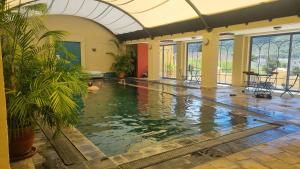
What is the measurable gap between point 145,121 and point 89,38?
12.7 metres

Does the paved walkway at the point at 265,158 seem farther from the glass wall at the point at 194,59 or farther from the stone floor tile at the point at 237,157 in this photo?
the glass wall at the point at 194,59

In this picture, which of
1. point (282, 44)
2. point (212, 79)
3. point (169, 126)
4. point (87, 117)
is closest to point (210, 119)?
point (169, 126)

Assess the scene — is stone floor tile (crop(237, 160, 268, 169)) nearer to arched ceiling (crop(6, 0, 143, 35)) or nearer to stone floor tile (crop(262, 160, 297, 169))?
stone floor tile (crop(262, 160, 297, 169))

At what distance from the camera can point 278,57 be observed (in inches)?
461

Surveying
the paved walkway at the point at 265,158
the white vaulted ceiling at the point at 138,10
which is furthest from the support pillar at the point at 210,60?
the paved walkway at the point at 265,158

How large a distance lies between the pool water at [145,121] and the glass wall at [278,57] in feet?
19.6

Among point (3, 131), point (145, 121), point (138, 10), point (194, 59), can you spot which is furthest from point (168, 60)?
point (3, 131)

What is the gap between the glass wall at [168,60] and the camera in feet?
59.0

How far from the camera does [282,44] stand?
11.4 meters

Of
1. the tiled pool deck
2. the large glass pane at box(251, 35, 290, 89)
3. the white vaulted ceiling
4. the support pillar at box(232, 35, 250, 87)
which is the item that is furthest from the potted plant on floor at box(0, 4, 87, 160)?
the support pillar at box(232, 35, 250, 87)

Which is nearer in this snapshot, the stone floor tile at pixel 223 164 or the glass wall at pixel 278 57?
the stone floor tile at pixel 223 164

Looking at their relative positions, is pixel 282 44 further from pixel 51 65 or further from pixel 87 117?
pixel 51 65

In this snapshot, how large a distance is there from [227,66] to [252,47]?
1.95m

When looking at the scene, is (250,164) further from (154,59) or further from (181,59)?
(181,59)
